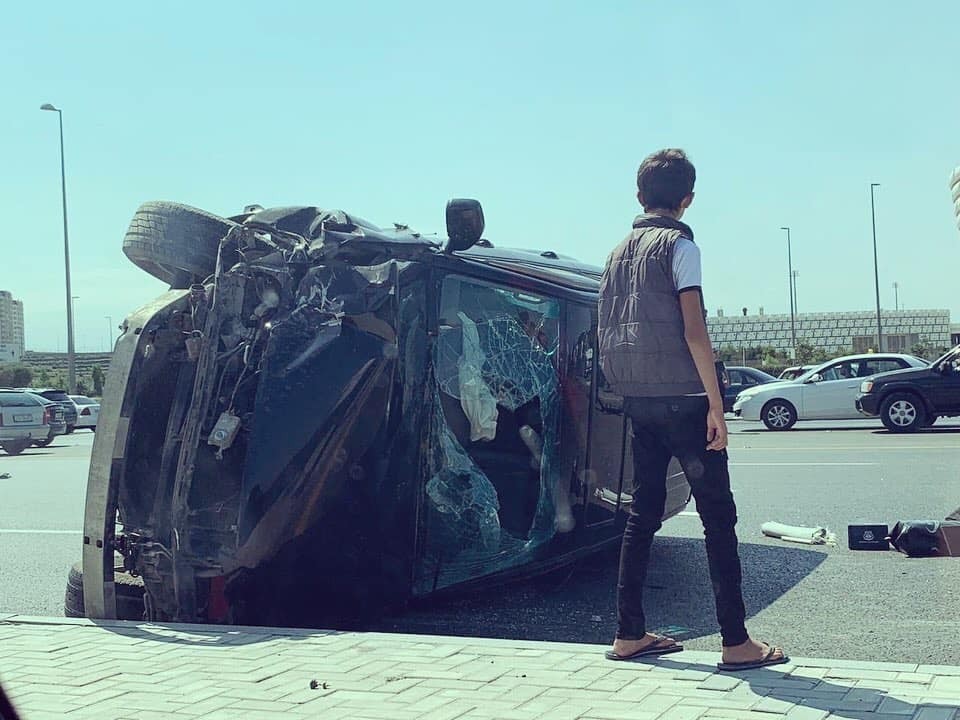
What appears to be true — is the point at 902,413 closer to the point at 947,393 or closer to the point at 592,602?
the point at 947,393

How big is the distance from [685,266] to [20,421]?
2119 centimetres

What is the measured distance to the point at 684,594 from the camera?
6.61m

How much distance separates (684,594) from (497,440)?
1.51 metres

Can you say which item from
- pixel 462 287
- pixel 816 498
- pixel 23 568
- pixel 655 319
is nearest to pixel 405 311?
pixel 462 287

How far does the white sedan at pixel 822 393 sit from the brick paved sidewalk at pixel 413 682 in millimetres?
18190

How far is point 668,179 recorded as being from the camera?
15.6ft

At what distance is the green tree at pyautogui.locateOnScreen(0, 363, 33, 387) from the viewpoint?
5662 cm

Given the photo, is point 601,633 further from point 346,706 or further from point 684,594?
point 346,706

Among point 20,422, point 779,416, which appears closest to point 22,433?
point 20,422

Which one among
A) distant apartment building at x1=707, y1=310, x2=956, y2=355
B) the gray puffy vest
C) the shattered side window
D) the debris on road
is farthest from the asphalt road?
distant apartment building at x1=707, y1=310, x2=956, y2=355

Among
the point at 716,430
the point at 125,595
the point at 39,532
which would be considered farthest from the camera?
the point at 39,532

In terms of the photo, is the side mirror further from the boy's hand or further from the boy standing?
the boy's hand

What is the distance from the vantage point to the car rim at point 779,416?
73.2 ft

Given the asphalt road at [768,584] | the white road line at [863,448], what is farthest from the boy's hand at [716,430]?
the white road line at [863,448]
